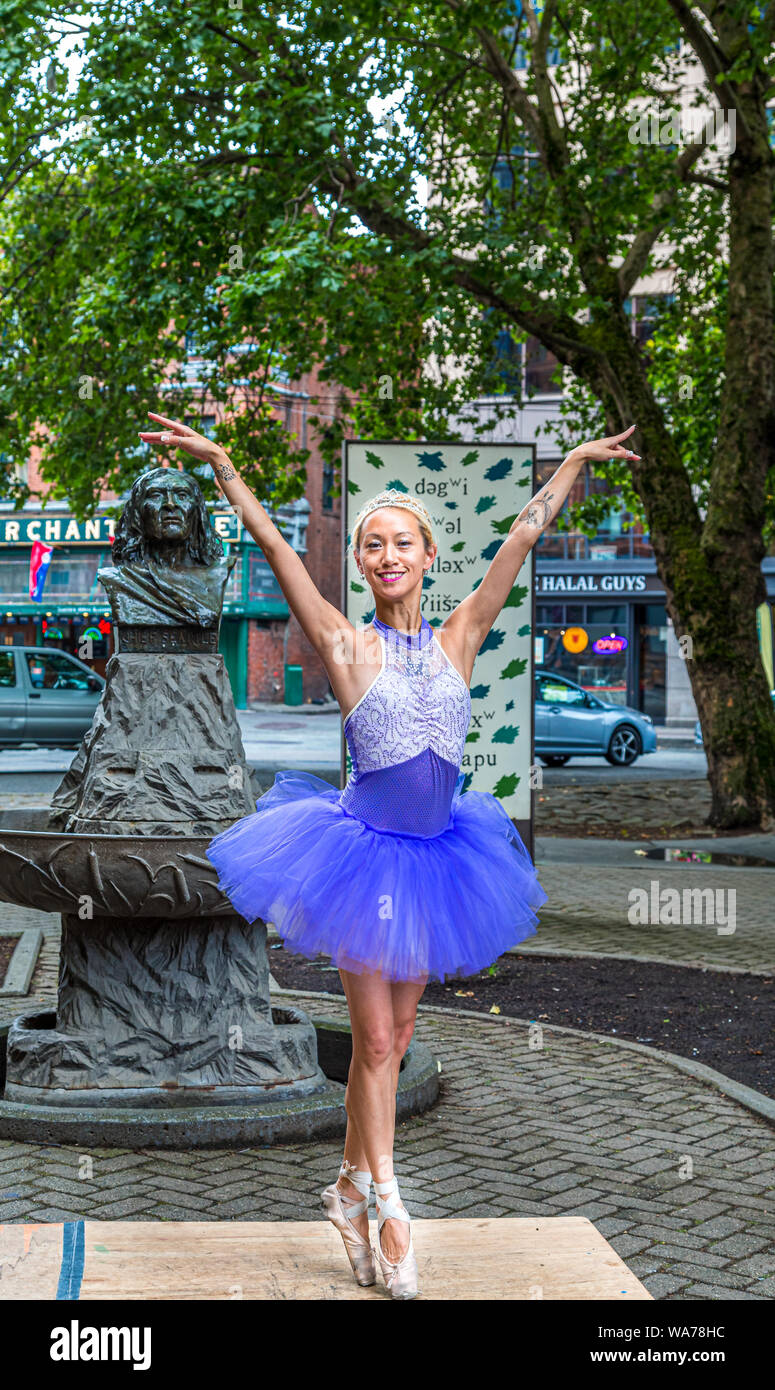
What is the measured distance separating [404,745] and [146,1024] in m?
2.37

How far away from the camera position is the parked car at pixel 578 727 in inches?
1021

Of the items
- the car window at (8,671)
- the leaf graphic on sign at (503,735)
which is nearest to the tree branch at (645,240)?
the leaf graphic on sign at (503,735)

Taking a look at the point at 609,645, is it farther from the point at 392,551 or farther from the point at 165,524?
the point at 392,551

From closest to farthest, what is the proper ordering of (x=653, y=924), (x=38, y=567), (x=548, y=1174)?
1. (x=548, y=1174)
2. (x=653, y=924)
3. (x=38, y=567)

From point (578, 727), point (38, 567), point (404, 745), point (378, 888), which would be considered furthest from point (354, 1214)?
point (38, 567)

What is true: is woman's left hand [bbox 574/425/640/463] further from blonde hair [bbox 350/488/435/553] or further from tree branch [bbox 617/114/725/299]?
tree branch [bbox 617/114/725/299]

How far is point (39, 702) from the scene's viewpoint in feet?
77.4

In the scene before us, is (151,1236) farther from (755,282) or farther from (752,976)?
(755,282)

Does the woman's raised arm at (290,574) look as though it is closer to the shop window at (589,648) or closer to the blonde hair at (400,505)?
the blonde hair at (400,505)

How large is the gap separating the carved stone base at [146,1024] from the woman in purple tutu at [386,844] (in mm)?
1860

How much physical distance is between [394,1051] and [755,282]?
13889 mm

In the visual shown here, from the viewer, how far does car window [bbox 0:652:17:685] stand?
2353cm

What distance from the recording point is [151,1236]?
3.33 meters
